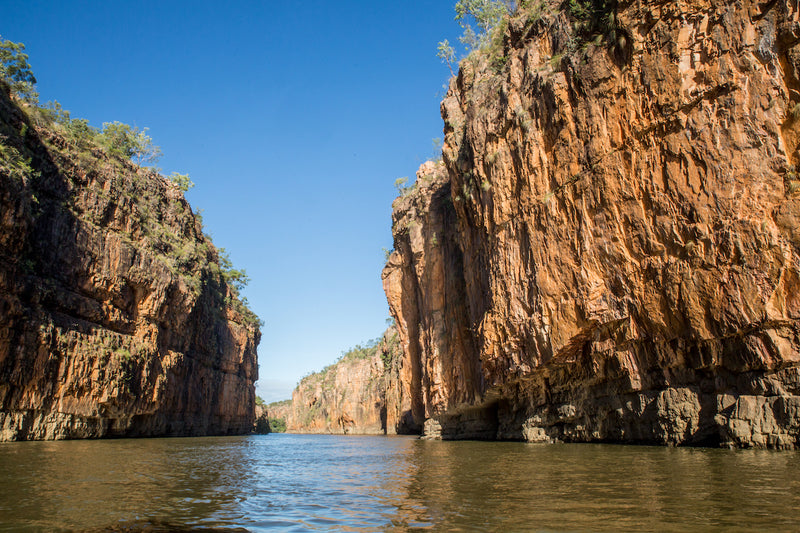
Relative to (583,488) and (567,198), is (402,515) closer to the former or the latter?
(583,488)

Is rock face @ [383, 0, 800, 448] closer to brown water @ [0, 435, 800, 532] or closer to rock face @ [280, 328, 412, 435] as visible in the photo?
brown water @ [0, 435, 800, 532]

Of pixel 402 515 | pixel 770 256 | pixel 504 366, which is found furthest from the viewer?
pixel 504 366

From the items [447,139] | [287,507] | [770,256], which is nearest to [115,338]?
[447,139]

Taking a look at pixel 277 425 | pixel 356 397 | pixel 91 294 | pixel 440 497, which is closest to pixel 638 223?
pixel 440 497

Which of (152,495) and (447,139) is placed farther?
(447,139)

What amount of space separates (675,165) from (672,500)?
12.9 meters

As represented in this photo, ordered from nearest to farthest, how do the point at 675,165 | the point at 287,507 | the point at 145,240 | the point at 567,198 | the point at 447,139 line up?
the point at 287,507, the point at 675,165, the point at 567,198, the point at 447,139, the point at 145,240

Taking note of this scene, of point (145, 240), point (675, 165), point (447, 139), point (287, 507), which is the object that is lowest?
point (287, 507)

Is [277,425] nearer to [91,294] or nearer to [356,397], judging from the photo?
[356,397]

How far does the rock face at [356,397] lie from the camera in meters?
70.9

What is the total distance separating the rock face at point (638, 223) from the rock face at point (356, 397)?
39.5m

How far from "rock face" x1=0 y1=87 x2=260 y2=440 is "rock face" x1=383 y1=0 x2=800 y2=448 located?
25122mm

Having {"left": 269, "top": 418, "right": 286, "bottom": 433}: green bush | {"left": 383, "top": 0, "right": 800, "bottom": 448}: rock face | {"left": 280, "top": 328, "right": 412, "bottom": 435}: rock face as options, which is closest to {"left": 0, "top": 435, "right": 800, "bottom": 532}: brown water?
{"left": 383, "top": 0, "right": 800, "bottom": 448}: rock face

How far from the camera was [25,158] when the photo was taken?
30.3 metres
